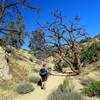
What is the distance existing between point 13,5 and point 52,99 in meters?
11.9

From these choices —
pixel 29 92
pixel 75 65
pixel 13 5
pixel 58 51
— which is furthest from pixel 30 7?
pixel 29 92

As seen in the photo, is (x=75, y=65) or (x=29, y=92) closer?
(x=29, y=92)

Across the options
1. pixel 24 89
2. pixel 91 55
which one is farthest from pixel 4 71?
pixel 91 55

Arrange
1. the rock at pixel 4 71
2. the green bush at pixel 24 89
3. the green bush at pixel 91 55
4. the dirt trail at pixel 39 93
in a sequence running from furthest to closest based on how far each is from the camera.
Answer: the green bush at pixel 91 55 → the rock at pixel 4 71 → the green bush at pixel 24 89 → the dirt trail at pixel 39 93

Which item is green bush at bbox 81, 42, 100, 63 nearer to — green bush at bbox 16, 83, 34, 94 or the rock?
the rock

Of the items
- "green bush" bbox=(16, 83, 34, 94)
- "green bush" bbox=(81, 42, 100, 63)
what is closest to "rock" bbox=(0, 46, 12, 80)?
"green bush" bbox=(16, 83, 34, 94)

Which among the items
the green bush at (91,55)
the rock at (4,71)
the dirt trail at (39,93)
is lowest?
the dirt trail at (39,93)

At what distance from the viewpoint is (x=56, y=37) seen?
23891mm

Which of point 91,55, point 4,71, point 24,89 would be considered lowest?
point 24,89

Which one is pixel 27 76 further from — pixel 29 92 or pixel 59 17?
pixel 59 17

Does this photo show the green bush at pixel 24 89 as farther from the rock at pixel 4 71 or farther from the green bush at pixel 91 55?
the green bush at pixel 91 55

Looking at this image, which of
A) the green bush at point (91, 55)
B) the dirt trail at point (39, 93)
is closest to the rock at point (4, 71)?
the dirt trail at point (39, 93)

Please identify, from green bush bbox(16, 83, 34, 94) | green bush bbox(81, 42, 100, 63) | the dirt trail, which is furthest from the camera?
green bush bbox(81, 42, 100, 63)

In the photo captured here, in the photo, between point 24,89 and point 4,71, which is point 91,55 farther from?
point 24,89
